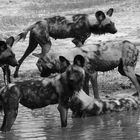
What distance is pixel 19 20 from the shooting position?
21234mm

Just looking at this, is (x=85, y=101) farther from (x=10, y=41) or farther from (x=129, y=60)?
(x=10, y=41)

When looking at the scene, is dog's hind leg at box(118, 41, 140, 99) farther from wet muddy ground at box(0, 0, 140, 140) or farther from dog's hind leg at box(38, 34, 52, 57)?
dog's hind leg at box(38, 34, 52, 57)

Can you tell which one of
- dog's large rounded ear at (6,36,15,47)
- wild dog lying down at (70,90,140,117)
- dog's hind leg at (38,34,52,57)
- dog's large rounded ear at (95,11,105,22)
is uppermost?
dog's large rounded ear at (95,11,105,22)

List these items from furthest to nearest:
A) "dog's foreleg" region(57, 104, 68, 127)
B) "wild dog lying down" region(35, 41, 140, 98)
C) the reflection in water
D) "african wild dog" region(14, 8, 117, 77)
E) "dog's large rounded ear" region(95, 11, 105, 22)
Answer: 1. "african wild dog" region(14, 8, 117, 77)
2. "dog's large rounded ear" region(95, 11, 105, 22)
3. "wild dog lying down" region(35, 41, 140, 98)
4. "dog's foreleg" region(57, 104, 68, 127)
5. the reflection in water

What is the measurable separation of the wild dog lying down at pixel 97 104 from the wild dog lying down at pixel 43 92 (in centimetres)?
58

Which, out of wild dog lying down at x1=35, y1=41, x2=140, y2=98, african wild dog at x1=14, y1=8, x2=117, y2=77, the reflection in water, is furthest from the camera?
african wild dog at x1=14, y1=8, x2=117, y2=77

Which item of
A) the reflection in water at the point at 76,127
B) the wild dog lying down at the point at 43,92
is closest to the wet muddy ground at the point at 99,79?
the reflection in water at the point at 76,127

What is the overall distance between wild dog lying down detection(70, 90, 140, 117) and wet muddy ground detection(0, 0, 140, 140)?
13 cm

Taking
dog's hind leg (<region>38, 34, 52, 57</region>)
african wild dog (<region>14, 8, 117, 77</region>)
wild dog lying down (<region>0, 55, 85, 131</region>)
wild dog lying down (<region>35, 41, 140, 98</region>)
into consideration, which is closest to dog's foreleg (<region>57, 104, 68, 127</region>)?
wild dog lying down (<region>0, 55, 85, 131</region>)

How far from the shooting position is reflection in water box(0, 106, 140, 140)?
831 cm

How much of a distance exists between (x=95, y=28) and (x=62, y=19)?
714 mm

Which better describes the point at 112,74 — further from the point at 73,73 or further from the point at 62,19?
the point at 73,73

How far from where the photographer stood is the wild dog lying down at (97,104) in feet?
32.3

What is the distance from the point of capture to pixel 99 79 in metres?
13.3
